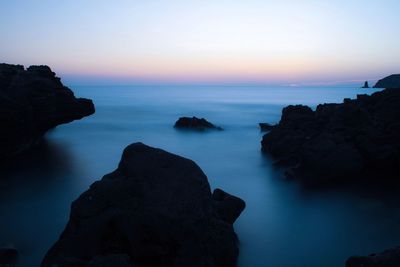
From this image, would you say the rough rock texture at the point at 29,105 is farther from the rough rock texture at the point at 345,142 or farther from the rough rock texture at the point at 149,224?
the rough rock texture at the point at 345,142

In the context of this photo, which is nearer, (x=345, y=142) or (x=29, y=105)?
(x=345, y=142)

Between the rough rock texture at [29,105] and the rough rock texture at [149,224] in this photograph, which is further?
the rough rock texture at [29,105]

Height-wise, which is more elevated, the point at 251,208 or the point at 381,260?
the point at 381,260

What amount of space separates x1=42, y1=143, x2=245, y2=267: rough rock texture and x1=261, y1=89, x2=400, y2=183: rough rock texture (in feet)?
41.2

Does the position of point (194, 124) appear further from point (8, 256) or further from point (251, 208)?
point (8, 256)

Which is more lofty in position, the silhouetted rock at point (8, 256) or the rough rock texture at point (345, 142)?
the rough rock texture at point (345, 142)

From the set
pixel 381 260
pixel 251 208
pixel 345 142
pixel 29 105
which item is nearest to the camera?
pixel 381 260

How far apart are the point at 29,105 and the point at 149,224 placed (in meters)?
19.8

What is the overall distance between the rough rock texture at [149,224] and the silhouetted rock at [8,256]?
9.45 feet

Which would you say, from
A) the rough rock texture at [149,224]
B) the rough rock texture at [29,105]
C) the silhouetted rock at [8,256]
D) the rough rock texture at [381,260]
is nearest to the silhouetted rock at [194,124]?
the rough rock texture at [29,105]

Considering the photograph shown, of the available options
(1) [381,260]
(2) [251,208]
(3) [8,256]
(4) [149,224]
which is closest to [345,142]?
(2) [251,208]

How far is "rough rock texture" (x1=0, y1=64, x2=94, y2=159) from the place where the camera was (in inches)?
885

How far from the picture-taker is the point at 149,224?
8.60 meters

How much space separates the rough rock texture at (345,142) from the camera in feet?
67.6
